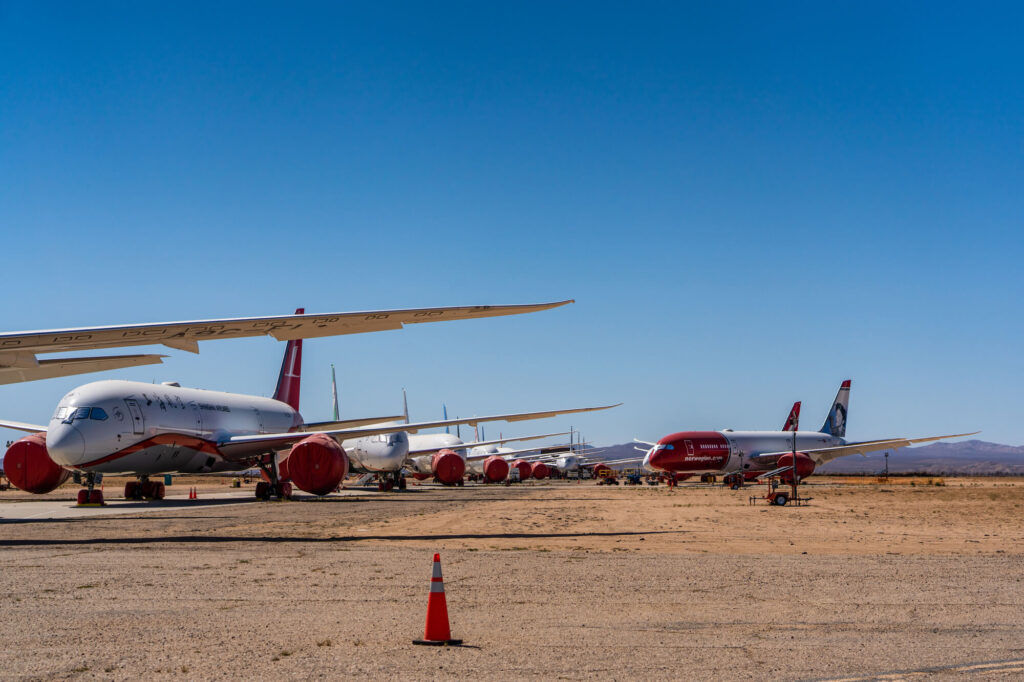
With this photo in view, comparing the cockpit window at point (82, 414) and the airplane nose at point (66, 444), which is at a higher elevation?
the cockpit window at point (82, 414)

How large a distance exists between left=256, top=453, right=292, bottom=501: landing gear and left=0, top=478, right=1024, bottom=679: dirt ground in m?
15.8

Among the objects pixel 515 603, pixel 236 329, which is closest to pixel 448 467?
pixel 236 329

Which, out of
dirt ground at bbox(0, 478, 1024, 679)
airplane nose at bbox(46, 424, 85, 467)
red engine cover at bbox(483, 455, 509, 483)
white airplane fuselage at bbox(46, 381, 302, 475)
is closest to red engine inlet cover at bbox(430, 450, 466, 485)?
red engine cover at bbox(483, 455, 509, 483)

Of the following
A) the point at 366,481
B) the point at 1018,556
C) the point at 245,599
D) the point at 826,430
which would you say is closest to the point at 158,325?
the point at 245,599

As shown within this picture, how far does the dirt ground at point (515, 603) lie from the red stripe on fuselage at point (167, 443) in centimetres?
989

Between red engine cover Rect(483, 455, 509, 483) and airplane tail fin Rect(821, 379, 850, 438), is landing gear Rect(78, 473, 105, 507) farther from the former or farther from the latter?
airplane tail fin Rect(821, 379, 850, 438)

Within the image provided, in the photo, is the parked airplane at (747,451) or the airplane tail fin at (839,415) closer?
the parked airplane at (747,451)

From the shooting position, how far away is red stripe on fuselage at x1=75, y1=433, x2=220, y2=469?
2786cm

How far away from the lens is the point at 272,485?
34.8 metres

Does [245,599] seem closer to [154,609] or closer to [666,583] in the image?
[154,609]

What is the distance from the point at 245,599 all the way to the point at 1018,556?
39.7ft

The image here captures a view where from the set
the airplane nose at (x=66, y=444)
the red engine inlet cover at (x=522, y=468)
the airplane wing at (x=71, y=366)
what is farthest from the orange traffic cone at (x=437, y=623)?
the red engine inlet cover at (x=522, y=468)

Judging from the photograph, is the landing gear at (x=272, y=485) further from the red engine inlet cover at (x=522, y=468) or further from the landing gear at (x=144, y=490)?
the red engine inlet cover at (x=522, y=468)

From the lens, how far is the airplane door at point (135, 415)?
2880cm
